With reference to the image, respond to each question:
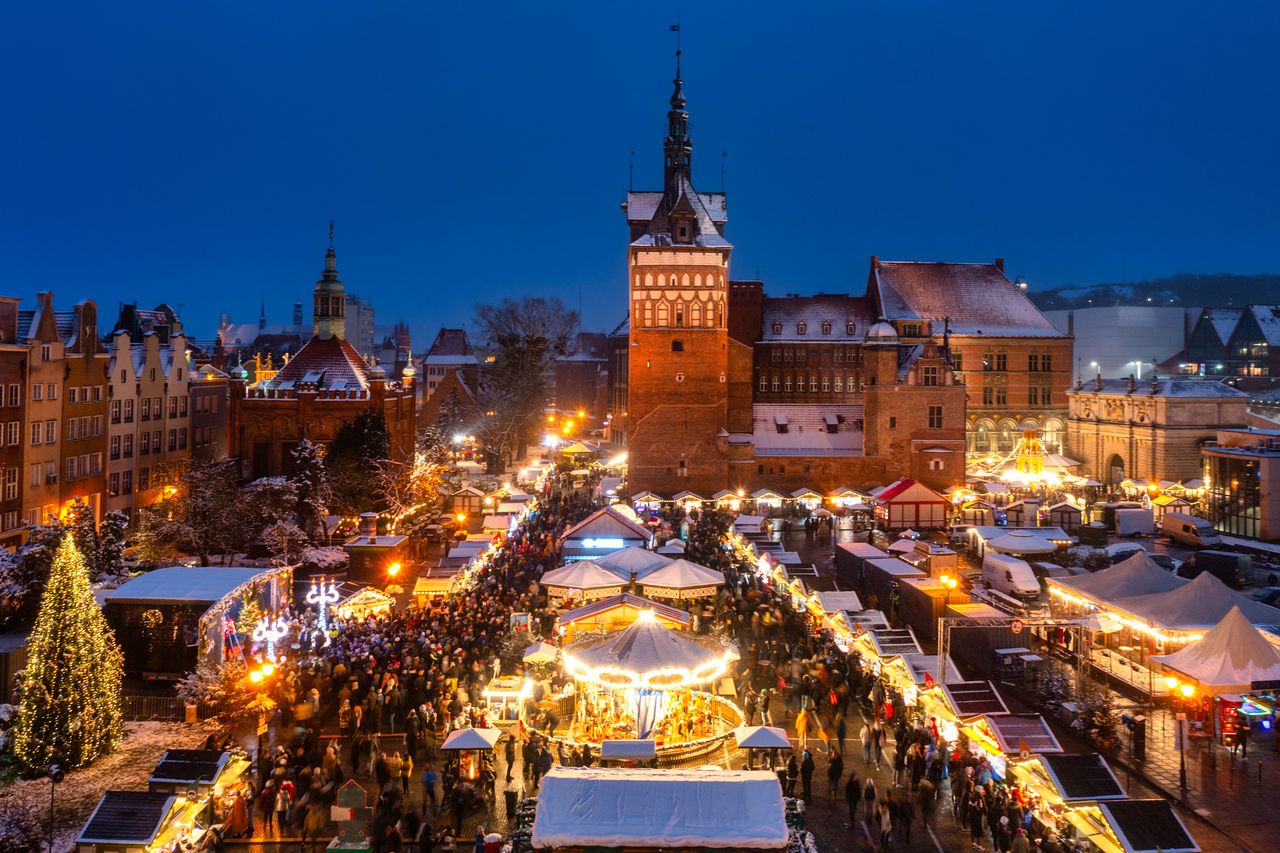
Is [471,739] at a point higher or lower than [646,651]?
lower

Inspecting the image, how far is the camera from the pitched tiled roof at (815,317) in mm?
57969

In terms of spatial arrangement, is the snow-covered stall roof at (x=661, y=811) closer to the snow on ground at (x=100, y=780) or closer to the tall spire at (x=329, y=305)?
the snow on ground at (x=100, y=780)

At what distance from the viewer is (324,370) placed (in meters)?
46.4

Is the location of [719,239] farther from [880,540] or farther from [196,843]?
[196,843]

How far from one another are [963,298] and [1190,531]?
2866 cm

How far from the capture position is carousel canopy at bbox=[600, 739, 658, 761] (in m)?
14.0

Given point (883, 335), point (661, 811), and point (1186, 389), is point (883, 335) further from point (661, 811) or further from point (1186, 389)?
point (661, 811)

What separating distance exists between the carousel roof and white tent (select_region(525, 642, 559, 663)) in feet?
4.99

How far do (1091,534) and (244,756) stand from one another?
112 feet

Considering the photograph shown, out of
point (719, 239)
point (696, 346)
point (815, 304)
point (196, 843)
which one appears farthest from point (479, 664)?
point (815, 304)

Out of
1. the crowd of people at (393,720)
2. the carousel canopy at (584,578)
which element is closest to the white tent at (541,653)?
the crowd of people at (393,720)

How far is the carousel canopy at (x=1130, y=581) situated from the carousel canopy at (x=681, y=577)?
9168 mm

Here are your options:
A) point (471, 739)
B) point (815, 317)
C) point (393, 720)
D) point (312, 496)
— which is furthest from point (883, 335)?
point (471, 739)

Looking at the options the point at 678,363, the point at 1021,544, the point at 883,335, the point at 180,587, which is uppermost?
the point at 883,335
